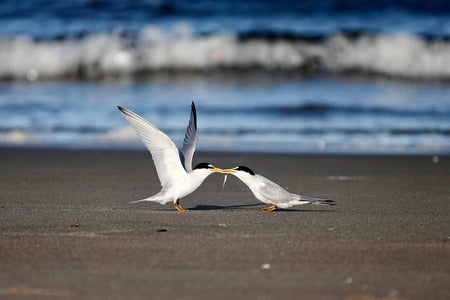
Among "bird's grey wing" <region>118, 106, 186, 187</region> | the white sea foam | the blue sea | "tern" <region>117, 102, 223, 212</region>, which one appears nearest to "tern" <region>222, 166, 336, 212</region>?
"tern" <region>117, 102, 223, 212</region>

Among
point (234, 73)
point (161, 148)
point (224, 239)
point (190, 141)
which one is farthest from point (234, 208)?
point (234, 73)

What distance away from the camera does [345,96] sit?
1416 cm

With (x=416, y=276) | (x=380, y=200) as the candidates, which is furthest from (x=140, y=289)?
(x=380, y=200)

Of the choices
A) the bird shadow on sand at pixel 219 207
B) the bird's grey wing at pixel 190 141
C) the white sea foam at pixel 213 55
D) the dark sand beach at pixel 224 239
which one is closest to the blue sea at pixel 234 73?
the white sea foam at pixel 213 55

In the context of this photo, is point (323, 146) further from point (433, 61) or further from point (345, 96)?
point (433, 61)

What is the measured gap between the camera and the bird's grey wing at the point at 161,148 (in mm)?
5859

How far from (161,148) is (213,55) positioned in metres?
12.9

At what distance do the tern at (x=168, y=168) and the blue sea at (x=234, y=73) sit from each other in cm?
380

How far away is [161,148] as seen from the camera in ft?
19.4

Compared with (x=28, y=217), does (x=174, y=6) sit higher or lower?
higher

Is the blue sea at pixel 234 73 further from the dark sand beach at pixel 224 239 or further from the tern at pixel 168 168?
the tern at pixel 168 168

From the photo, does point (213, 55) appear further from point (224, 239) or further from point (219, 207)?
point (224, 239)

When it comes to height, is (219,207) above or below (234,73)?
below

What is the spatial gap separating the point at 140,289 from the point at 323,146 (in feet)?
21.3
